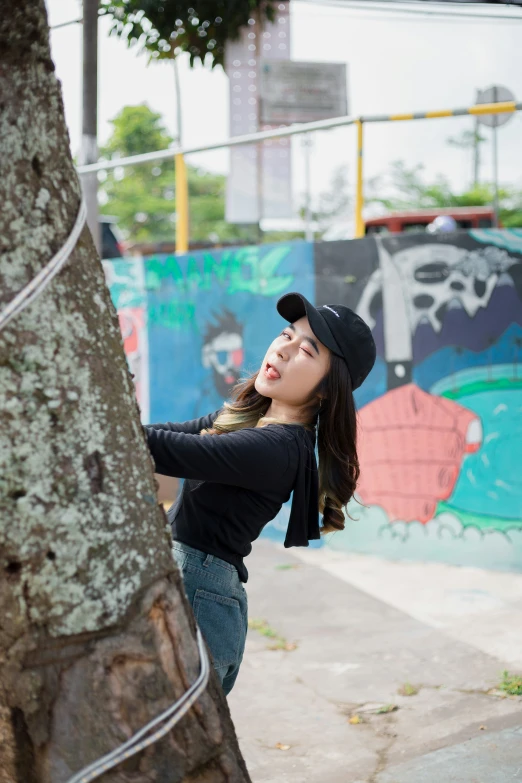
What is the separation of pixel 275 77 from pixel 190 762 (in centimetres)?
821

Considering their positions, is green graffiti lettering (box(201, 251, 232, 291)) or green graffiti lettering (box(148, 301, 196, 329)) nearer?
green graffiti lettering (box(201, 251, 232, 291))

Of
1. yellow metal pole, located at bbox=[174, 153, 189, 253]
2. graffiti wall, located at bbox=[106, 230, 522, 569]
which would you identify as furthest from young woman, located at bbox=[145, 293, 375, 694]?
yellow metal pole, located at bbox=[174, 153, 189, 253]

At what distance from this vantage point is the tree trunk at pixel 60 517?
1642 mm

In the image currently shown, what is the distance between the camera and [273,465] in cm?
213

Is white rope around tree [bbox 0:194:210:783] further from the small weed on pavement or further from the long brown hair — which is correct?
the small weed on pavement

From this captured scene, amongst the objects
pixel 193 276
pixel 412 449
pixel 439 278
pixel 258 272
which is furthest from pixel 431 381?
pixel 193 276

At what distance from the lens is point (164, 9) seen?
7.95 m

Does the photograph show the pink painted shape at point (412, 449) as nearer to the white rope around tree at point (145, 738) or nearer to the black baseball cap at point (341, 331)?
the black baseball cap at point (341, 331)

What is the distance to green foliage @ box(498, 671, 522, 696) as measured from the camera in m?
3.80

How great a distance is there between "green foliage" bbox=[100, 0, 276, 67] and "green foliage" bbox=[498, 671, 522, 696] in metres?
6.51

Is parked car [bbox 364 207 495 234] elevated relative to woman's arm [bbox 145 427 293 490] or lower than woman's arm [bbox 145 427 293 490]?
elevated

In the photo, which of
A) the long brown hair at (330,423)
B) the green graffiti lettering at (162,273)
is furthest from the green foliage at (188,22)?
the long brown hair at (330,423)

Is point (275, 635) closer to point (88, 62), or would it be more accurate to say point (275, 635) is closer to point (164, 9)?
point (88, 62)

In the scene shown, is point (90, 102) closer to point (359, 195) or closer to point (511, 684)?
point (359, 195)
